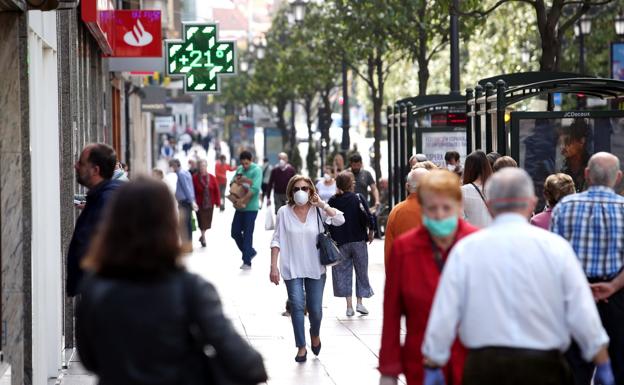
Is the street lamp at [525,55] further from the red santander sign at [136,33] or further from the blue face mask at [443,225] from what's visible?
the blue face mask at [443,225]

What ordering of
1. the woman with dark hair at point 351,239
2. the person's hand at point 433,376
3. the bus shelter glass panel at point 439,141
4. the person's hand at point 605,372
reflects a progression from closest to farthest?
the person's hand at point 433,376
the person's hand at point 605,372
the woman with dark hair at point 351,239
the bus shelter glass panel at point 439,141

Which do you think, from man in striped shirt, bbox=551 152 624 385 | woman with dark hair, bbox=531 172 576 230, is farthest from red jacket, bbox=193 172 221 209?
man in striped shirt, bbox=551 152 624 385

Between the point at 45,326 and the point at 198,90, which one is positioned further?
the point at 198,90

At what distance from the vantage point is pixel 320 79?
5709 cm

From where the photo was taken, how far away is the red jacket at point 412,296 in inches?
261

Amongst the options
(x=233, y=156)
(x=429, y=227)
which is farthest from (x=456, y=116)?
(x=233, y=156)

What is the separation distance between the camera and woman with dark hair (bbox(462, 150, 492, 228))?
1134cm

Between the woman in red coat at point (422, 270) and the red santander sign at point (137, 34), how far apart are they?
1549 centimetres

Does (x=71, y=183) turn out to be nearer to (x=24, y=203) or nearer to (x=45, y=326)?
(x=45, y=326)

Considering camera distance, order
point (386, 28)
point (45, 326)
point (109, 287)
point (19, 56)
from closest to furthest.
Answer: point (109, 287)
point (19, 56)
point (45, 326)
point (386, 28)

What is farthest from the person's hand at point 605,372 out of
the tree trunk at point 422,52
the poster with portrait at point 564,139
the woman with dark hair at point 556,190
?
the tree trunk at point 422,52

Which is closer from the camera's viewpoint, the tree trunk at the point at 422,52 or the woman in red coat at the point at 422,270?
the woman in red coat at the point at 422,270

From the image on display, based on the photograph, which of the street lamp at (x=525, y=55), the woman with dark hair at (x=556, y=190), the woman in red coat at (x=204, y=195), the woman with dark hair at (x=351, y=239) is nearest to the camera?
the woman with dark hair at (x=556, y=190)

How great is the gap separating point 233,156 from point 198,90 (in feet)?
242
